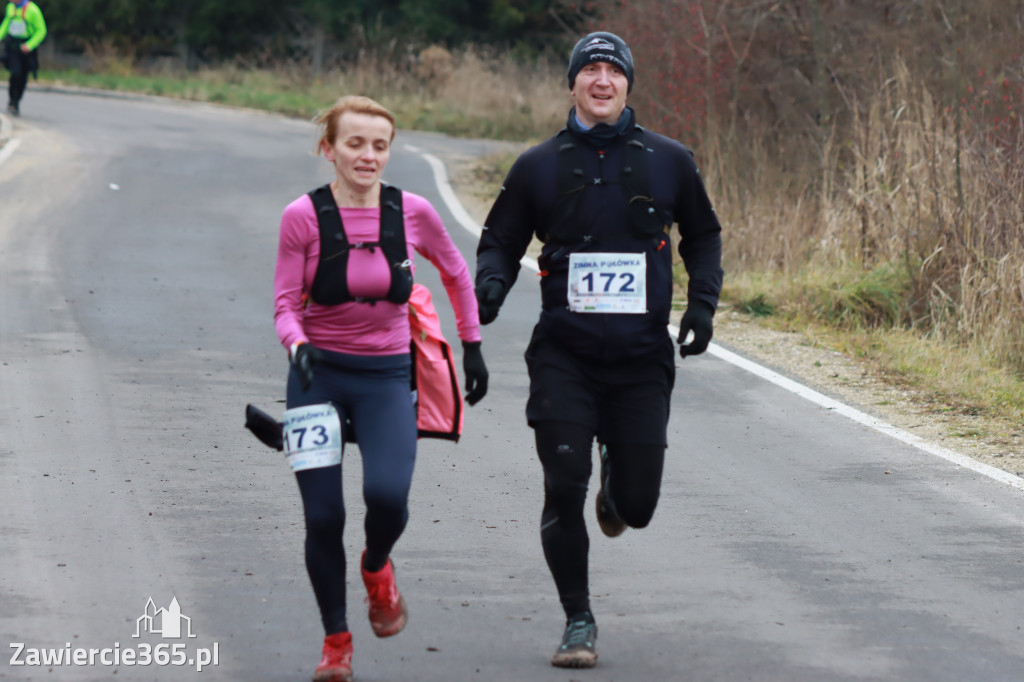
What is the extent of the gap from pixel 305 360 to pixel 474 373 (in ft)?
2.00

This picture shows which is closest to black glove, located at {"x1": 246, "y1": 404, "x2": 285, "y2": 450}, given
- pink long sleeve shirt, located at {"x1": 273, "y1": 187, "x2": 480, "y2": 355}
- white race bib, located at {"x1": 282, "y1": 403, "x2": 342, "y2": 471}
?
white race bib, located at {"x1": 282, "y1": 403, "x2": 342, "y2": 471}

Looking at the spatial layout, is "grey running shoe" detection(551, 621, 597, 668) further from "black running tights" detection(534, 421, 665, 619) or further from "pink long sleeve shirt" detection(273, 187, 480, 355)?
"pink long sleeve shirt" detection(273, 187, 480, 355)

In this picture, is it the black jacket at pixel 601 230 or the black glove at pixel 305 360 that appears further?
the black jacket at pixel 601 230

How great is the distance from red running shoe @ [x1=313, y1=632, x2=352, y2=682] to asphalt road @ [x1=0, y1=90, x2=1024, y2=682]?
0.13 metres

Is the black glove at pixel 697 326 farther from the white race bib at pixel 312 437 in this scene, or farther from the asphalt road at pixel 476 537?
the white race bib at pixel 312 437

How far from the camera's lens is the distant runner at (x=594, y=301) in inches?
198

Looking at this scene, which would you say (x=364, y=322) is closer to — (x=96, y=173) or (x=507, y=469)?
(x=507, y=469)

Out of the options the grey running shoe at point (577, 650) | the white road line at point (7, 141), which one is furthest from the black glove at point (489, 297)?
the white road line at point (7, 141)

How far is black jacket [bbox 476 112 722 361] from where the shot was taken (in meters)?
5.08

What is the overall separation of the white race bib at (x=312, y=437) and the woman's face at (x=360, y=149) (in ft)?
2.22

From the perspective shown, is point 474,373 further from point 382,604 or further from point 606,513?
point 606,513

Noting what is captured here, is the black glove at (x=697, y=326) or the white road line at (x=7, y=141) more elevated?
the black glove at (x=697, y=326)

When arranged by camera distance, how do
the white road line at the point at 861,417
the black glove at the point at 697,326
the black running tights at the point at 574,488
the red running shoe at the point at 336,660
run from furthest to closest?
the white road line at the point at 861,417 → the black glove at the point at 697,326 → the black running tights at the point at 574,488 → the red running shoe at the point at 336,660

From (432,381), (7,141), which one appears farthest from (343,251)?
(7,141)
